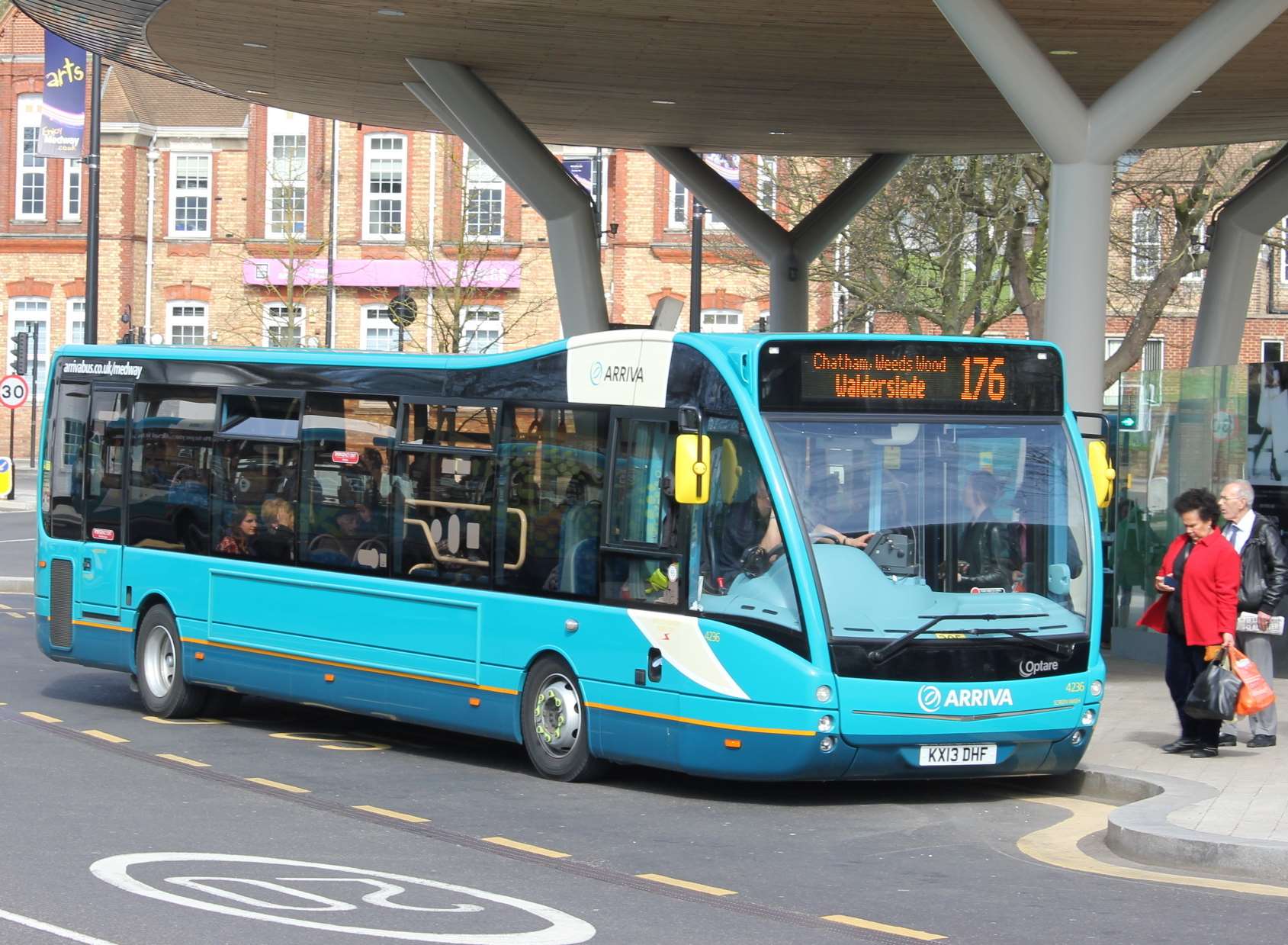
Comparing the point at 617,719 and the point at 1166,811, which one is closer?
the point at 1166,811

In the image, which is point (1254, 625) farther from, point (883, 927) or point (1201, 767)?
point (883, 927)

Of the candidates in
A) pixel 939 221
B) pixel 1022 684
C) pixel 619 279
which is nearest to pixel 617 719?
pixel 1022 684

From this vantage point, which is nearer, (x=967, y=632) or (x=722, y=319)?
(x=967, y=632)

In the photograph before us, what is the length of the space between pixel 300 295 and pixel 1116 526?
42.7 metres

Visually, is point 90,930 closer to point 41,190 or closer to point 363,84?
point 363,84

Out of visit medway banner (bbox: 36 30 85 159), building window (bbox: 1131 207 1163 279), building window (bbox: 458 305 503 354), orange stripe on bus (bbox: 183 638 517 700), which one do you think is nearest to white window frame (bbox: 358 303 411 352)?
building window (bbox: 458 305 503 354)

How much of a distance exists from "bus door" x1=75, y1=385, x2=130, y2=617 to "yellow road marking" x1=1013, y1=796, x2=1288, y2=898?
26.5ft

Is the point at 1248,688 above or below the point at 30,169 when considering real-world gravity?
below

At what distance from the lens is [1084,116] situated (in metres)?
16.0

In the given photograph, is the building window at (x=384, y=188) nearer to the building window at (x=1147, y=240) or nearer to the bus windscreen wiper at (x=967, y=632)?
the building window at (x=1147, y=240)

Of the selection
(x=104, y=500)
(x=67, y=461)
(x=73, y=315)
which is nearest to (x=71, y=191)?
(x=73, y=315)

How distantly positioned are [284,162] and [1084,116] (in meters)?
48.7

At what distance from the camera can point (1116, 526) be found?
69.1 ft

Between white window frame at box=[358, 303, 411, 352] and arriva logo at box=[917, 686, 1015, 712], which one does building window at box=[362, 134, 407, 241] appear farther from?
arriva logo at box=[917, 686, 1015, 712]
